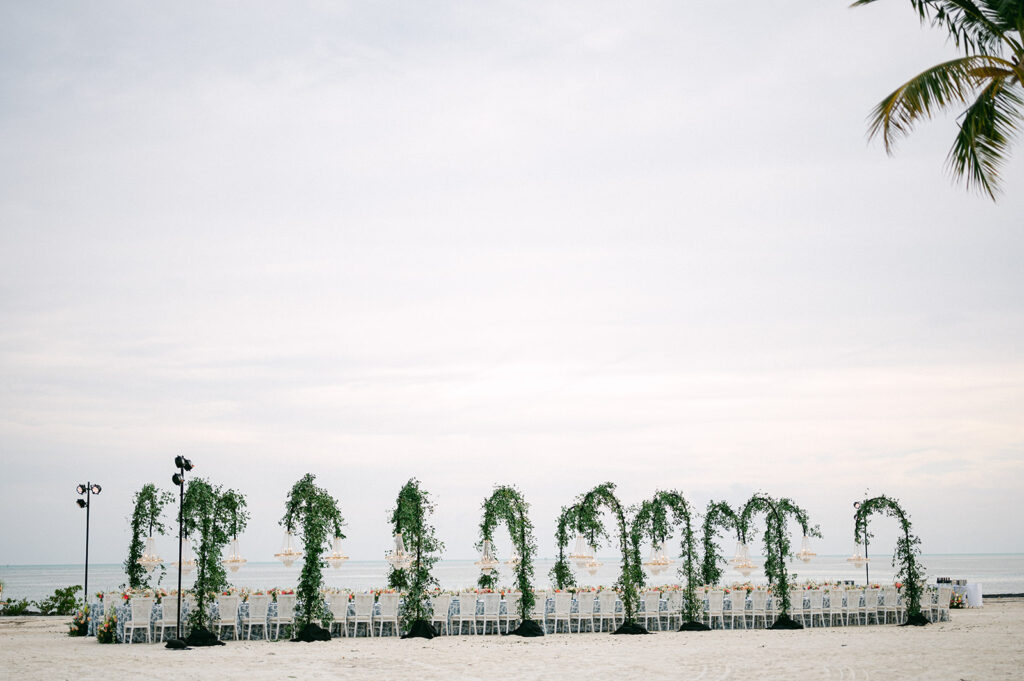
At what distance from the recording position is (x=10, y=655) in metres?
16.8

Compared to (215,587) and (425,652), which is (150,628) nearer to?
(215,587)

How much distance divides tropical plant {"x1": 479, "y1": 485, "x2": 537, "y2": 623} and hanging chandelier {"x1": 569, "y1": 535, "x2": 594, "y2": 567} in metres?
1.02

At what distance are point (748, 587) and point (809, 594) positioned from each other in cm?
172

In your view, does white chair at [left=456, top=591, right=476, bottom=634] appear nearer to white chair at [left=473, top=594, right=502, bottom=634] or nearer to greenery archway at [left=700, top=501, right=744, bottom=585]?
white chair at [left=473, top=594, right=502, bottom=634]

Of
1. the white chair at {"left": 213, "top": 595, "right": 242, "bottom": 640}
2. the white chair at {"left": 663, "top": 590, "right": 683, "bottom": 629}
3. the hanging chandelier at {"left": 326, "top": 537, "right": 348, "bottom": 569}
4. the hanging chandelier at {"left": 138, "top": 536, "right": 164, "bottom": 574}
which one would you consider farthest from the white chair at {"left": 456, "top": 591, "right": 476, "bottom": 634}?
the hanging chandelier at {"left": 138, "top": 536, "right": 164, "bottom": 574}

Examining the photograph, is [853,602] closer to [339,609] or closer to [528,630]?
[528,630]

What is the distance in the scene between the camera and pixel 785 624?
23.0 m

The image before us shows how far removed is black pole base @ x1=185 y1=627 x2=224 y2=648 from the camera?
18562mm

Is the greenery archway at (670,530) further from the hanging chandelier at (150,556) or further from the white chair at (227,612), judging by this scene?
the hanging chandelier at (150,556)

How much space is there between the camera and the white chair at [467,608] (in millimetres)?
21172

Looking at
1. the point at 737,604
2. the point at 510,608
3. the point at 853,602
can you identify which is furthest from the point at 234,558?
the point at 853,602

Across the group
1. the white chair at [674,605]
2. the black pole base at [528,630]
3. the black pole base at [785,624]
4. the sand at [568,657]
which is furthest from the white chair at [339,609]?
the black pole base at [785,624]

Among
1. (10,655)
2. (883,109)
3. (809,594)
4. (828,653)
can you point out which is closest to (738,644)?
(828,653)

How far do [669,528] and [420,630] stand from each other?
22.4ft
